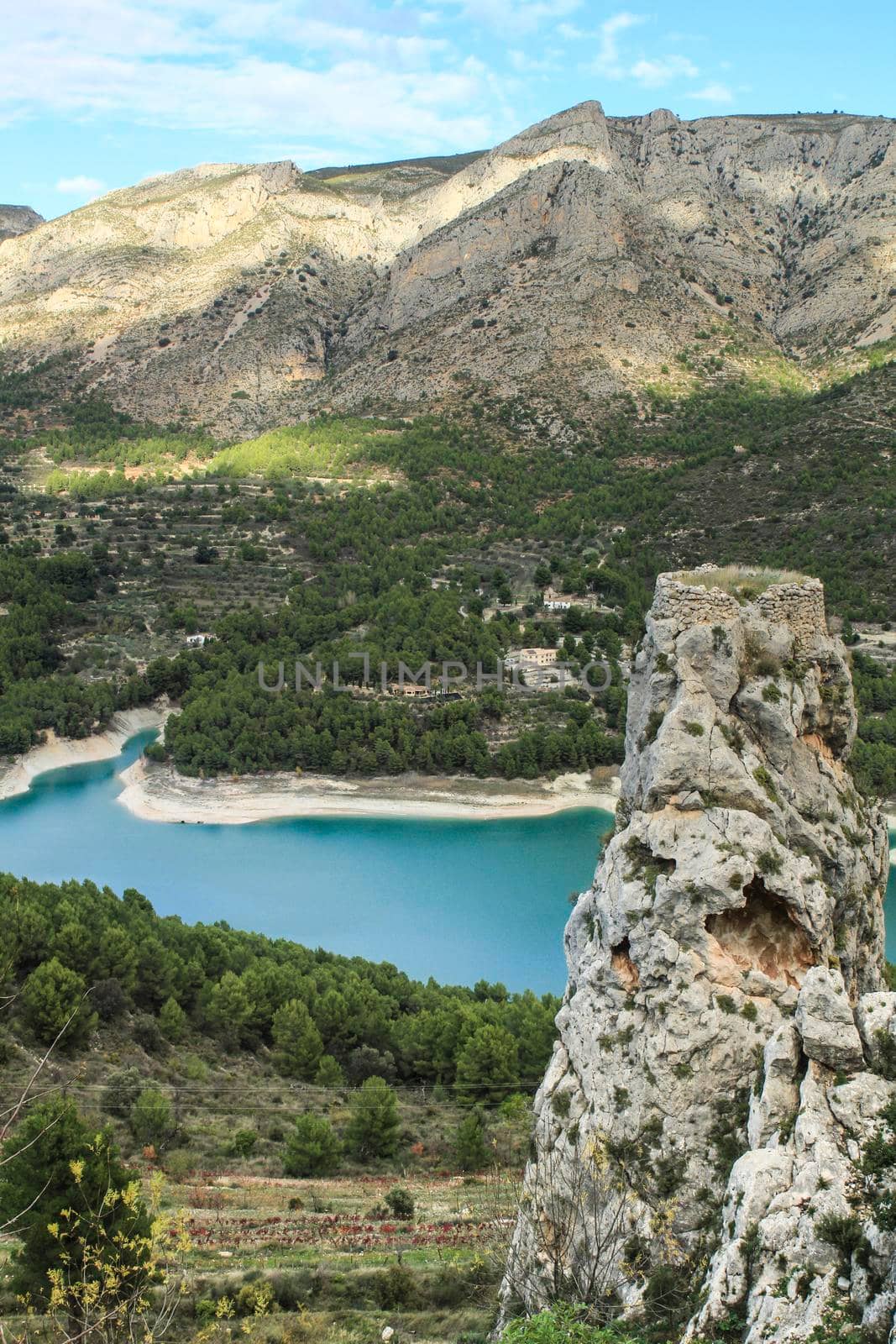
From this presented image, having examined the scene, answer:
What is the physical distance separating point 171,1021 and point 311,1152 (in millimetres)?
5855

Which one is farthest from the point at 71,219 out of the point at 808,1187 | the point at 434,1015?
the point at 808,1187

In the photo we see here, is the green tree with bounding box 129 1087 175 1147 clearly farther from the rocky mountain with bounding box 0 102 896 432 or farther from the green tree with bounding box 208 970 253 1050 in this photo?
the rocky mountain with bounding box 0 102 896 432

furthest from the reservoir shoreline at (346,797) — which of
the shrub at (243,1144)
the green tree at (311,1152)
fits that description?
the green tree at (311,1152)

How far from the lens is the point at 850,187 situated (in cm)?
9819

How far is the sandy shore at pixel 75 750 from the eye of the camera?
48219mm

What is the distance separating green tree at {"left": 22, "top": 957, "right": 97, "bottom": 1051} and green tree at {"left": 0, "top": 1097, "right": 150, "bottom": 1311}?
874cm

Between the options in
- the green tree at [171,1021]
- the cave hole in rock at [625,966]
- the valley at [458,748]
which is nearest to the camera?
the valley at [458,748]

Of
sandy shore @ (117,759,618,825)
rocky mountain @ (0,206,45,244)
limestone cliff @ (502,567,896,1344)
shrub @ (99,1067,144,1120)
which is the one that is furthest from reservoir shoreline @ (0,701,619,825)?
rocky mountain @ (0,206,45,244)

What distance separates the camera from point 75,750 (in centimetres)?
5091

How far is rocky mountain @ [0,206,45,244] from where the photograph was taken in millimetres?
160375

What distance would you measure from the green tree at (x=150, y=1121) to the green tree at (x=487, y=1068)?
5.50 meters

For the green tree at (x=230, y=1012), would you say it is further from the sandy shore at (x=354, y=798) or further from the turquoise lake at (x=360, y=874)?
the sandy shore at (x=354, y=798)

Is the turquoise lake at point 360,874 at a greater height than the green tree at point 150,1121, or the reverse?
the green tree at point 150,1121

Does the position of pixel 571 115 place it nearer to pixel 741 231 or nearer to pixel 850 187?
pixel 741 231
